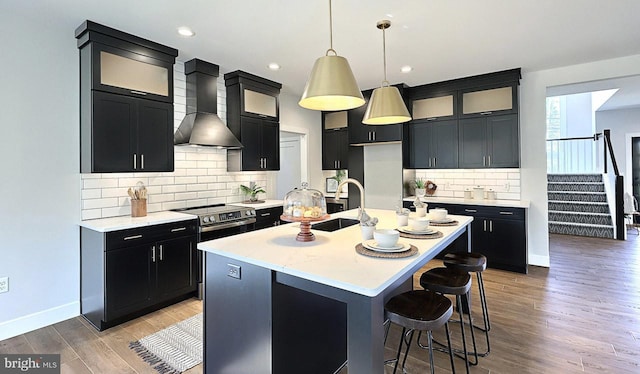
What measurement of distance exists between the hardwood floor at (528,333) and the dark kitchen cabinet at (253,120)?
197 cm

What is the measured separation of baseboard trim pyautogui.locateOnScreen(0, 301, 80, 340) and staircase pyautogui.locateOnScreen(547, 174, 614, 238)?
26.5 feet

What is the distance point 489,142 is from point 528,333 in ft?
9.28

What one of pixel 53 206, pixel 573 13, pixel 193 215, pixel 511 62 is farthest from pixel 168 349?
pixel 511 62

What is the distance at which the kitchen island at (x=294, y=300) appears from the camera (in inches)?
54.7

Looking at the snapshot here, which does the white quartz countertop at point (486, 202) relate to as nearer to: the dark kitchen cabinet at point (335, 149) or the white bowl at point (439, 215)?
the dark kitchen cabinet at point (335, 149)

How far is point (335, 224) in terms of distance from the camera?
117 inches

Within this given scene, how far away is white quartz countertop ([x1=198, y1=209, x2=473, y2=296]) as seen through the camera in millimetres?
1414

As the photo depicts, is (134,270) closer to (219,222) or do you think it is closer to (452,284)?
(219,222)

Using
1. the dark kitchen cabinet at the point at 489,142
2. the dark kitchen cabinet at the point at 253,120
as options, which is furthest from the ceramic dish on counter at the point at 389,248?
the dark kitchen cabinet at the point at 489,142

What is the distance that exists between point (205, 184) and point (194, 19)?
80.7 inches

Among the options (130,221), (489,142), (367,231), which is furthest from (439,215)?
(130,221)

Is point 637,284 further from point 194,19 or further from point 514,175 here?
point 194,19

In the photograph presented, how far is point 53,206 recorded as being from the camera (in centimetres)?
294

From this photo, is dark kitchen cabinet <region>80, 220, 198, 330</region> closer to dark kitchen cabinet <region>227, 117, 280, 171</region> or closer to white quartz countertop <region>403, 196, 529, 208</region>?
dark kitchen cabinet <region>227, 117, 280, 171</region>
